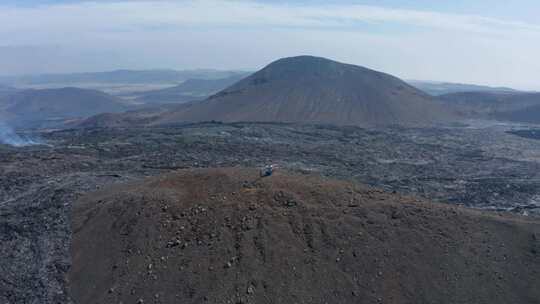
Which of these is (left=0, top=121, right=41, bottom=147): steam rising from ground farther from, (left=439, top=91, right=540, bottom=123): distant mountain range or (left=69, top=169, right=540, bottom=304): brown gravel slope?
(left=439, top=91, right=540, bottom=123): distant mountain range

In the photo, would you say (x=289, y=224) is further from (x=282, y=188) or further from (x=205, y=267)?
(x=205, y=267)

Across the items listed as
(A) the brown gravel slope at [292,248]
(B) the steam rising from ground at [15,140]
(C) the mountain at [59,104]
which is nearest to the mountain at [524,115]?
(A) the brown gravel slope at [292,248]

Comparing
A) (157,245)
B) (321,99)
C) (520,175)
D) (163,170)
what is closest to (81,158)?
(163,170)

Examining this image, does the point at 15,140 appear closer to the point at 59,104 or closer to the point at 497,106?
the point at 497,106

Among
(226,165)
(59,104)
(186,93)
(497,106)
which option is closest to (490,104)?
(497,106)

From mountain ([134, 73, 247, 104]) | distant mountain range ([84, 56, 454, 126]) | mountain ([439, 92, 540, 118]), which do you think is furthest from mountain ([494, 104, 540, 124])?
mountain ([134, 73, 247, 104])

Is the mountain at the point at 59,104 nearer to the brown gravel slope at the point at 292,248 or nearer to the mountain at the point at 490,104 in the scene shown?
the mountain at the point at 490,104

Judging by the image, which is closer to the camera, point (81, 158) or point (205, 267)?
point (205, 267)
